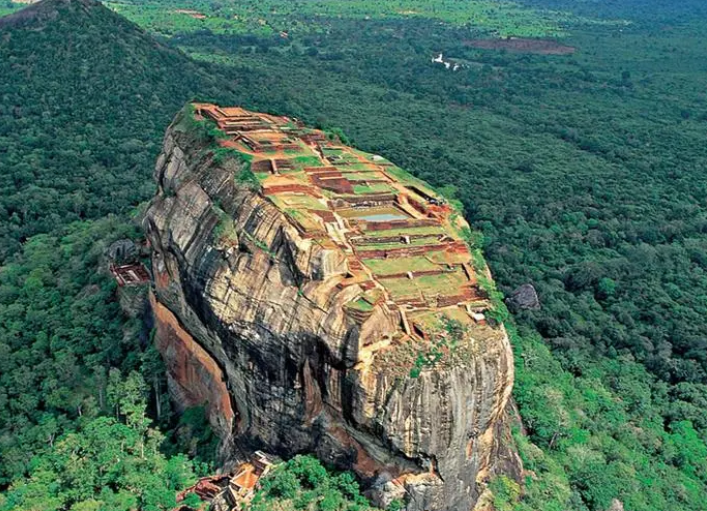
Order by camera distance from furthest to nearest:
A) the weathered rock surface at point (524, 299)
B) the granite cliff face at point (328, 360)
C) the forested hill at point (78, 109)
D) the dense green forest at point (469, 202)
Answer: the forested hill at point (78, 109), the weathered rock surface at point (524, 299), the dense green forest at point (469, 202), the granite cliff face at point (328, 360)

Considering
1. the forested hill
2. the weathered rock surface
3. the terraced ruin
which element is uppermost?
the terraced ruin

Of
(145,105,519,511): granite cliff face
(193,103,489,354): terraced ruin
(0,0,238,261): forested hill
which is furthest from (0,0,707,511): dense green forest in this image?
(193,103,489,354): terraced ruin

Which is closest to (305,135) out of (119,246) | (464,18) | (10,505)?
(119,246)

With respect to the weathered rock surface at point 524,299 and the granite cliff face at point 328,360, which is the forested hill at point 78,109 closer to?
the granite cliff face at point 328,360

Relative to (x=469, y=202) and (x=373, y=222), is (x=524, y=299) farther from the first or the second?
(x=373, y=222)

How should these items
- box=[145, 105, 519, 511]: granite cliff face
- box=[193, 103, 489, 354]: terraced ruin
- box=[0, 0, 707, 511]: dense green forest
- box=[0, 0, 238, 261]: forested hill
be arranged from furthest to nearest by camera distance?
box=[0, 0, 238, 261]: forested hill → box=[0, 0, 707, 511]: dense green forest → box=[193, 103, 489, 354]: terraced ruin → box=[145, 105, 519, 511]: granite cliff face

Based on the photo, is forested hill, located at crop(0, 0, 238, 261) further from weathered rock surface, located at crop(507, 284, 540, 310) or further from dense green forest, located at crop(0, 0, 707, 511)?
weathered rock surface, located at crop(507, 284, 540, 310)

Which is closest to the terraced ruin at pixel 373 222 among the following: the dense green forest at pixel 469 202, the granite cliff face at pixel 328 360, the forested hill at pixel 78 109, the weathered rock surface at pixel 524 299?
the granite cliff face at pixel 328 360
